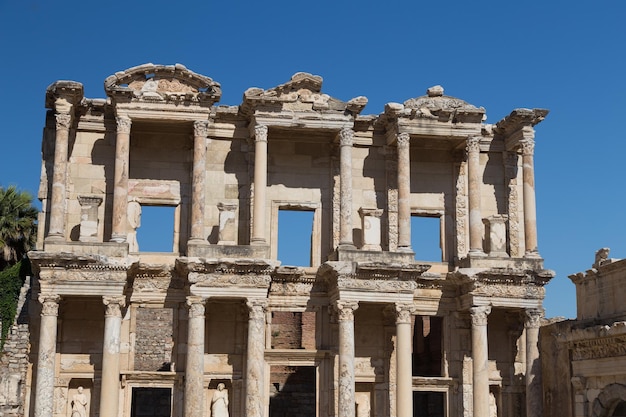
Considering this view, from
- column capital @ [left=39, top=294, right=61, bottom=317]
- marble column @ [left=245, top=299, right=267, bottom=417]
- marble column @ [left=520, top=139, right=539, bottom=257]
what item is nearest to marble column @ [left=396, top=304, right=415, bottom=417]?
marble column @ [left=245, top=299, right=267, bottom=417]

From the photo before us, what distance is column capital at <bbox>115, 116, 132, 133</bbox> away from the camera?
22.6 metres

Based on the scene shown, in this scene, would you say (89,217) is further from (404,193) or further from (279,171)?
(404,193)

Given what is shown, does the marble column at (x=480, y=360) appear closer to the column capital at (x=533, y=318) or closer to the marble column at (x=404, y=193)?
the column capital at (x=533, y=318)

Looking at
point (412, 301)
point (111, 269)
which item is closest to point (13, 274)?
point (111, 269)

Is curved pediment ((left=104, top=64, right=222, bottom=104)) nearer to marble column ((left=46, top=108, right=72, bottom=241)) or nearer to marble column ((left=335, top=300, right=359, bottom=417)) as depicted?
marble column ((left=46, top=108, right=72, bottom=241))

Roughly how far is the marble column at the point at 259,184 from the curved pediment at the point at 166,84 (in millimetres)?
1407

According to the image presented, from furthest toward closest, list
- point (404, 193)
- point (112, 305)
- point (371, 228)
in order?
point (371, 228) → point (404, 193) → point (112, 305)

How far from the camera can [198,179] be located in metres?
22.8

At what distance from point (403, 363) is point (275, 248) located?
14.1 ft

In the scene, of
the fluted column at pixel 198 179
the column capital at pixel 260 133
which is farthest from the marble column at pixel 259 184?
the fluted column at pixel 198 179

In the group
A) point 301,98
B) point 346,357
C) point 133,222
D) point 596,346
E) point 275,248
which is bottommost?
point 346,357

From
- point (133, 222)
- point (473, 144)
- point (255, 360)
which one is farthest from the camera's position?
point (473, 144)

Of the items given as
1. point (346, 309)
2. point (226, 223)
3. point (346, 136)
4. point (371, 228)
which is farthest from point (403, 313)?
point (226, 223)

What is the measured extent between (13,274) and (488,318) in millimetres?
13435
